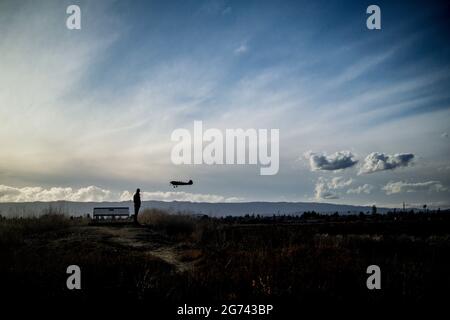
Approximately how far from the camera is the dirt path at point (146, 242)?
12.2 metres

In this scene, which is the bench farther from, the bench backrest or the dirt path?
the dirt path

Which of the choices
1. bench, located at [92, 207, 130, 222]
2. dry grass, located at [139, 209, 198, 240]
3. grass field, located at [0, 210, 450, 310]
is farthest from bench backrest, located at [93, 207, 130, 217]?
grass field, located at [0, 210, 450, 310]

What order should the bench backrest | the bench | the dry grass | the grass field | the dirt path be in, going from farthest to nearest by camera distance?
the bench backrest, the bench, the dry grass, the dirt path, the grass field

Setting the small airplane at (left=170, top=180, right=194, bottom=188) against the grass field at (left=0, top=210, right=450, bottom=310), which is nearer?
the grass field at (left=0, top=210, right=450, bottom=310)

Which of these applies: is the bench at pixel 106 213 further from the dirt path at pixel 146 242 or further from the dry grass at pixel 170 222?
the dirt path at pixel 146 242

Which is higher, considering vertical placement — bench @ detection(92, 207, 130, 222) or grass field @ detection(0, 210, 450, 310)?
bench @ detection(92, 207, 130, 222)

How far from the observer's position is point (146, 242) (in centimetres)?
1492

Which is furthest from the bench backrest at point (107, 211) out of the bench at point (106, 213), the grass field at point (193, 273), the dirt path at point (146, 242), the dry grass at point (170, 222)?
the grass field at point (193, 273)

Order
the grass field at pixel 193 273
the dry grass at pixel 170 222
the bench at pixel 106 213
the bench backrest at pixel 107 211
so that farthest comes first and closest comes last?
the bench backrest at pixel 107 211 → the bench at pixel 106 213 → the dry grass at pixel 170 222 → the grass field at pixel 193 273

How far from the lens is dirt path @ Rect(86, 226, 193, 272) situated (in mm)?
12203

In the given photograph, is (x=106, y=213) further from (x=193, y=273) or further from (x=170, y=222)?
(x=193, y=273)

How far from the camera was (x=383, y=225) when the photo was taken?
2911cm
